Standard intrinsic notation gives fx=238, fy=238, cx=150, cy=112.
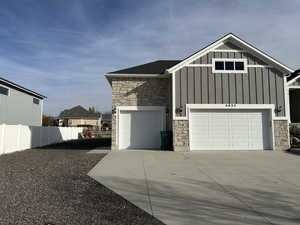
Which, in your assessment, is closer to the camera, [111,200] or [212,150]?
[111,200]

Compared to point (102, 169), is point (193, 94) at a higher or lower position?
higher

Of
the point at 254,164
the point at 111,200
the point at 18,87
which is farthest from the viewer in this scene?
the point at 18,87

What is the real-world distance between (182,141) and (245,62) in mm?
5561

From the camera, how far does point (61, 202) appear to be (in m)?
4.53

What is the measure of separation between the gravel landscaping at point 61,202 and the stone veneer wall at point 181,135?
259 inches

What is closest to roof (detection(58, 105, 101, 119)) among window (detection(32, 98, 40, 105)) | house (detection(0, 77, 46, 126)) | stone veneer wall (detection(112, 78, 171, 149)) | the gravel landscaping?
house (detection(0, 77, 46, 126))

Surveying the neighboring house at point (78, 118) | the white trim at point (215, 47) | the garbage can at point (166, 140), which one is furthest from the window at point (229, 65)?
the neighboring house at point (78, 118)

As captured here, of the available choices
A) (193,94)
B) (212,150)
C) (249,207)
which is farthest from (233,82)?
(249,207)

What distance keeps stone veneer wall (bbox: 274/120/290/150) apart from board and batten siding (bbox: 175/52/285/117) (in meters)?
0.51

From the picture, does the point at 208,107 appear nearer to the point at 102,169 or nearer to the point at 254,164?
the point at 254,164

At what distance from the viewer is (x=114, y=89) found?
45.9ft

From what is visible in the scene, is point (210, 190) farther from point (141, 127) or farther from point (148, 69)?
point (148, 69)

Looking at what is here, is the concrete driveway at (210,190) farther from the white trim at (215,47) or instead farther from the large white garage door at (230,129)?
the white trim at (215,47)

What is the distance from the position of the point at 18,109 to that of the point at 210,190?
18.3 meters
